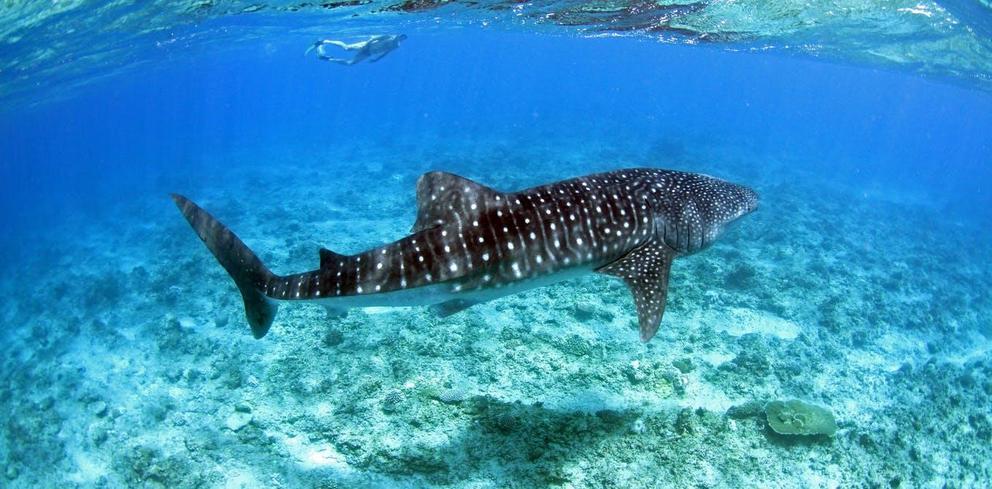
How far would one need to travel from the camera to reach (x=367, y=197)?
77.5ft

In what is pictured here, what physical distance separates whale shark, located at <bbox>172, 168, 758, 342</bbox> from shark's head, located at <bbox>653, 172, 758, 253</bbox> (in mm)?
22

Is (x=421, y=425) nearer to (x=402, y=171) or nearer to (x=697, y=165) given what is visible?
(x=402, y=171)

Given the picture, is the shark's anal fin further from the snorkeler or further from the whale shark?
the snorkeler

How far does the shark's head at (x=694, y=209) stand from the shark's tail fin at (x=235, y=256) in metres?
4.67

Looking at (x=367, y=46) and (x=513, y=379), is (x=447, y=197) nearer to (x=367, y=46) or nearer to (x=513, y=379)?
(x=513, y=379)

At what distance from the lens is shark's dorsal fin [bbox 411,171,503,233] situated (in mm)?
5250

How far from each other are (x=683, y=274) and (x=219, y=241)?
479 inches

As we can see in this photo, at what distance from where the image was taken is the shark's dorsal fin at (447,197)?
525cm

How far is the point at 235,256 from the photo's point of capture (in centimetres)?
545

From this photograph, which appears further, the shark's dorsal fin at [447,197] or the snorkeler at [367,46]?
the snorkeler at [367,46]

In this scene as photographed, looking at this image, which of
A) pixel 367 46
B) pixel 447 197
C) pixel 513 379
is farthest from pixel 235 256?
pixel 367 46

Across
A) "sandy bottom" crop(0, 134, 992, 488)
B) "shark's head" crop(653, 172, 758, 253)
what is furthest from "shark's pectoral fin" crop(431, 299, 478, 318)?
"sandy bottom" crop(0, 134, 992, 488)

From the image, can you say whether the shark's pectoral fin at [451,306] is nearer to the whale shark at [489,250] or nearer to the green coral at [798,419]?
the whale shark at [489,250]

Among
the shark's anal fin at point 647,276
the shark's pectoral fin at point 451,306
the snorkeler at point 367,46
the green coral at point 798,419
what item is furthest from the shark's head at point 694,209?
the snorkeler at point 367,46
